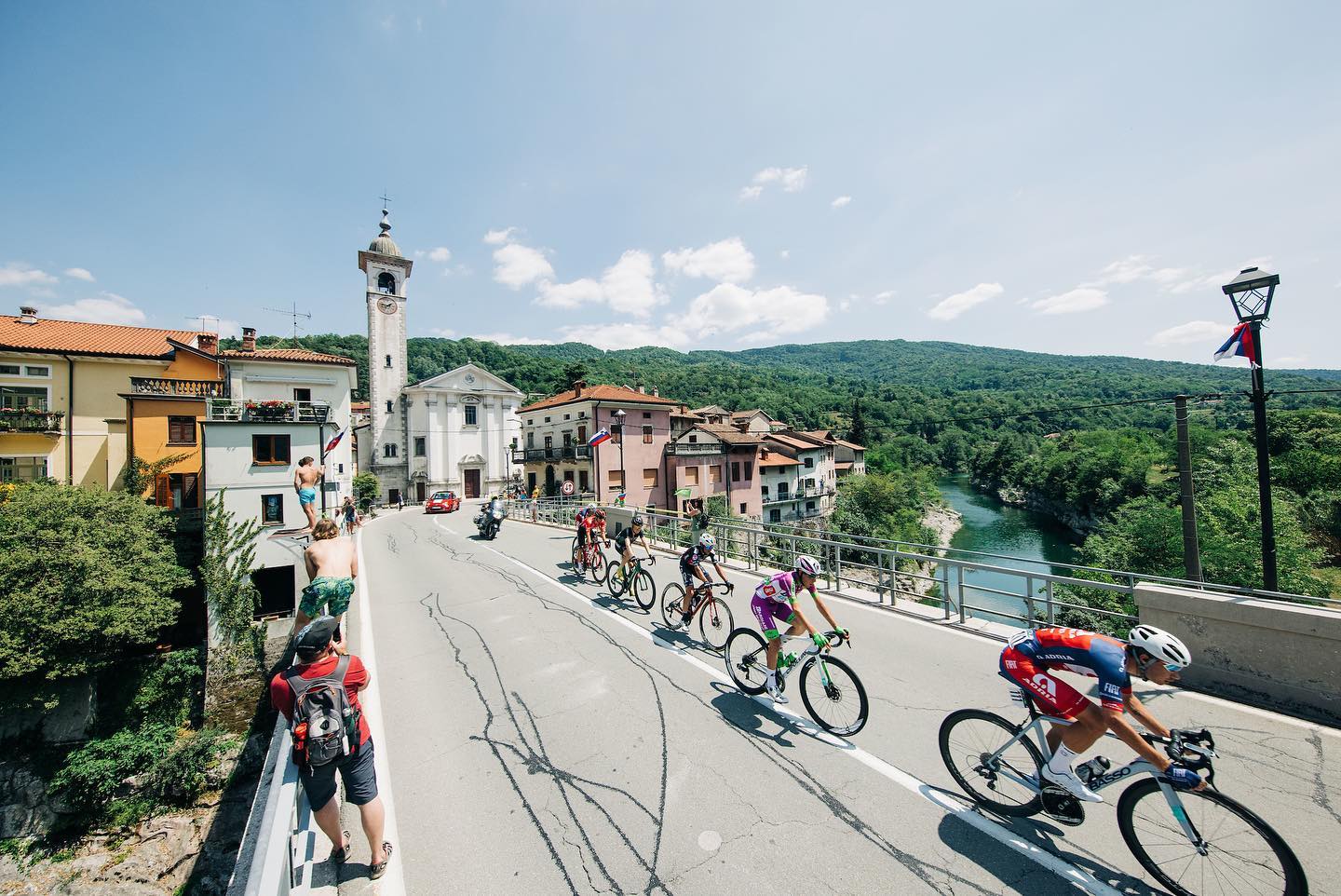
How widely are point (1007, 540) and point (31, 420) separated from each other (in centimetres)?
6409

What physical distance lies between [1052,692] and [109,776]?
2425cm

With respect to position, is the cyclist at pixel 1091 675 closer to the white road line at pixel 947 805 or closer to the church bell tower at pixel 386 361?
the white road line at pixel 947 805

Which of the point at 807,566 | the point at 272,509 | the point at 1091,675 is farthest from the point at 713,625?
the point at 272,509

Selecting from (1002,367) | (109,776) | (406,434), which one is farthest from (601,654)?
(1002,367)

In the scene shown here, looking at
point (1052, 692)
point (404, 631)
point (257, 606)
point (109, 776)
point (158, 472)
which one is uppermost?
point (158, 472)

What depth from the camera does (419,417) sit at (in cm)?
4306

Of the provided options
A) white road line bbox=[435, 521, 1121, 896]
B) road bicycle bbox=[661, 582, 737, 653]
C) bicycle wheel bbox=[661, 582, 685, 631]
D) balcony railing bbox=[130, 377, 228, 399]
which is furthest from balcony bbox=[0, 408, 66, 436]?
white road line bbox=[435, 521, 1121, 896]

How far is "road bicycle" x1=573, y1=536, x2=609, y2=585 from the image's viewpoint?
10859mm

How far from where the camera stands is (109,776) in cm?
1499

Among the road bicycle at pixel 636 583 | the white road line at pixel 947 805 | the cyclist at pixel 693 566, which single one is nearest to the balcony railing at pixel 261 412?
the road bicycle at pixel 636 583

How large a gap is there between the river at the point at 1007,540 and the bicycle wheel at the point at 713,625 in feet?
84.2

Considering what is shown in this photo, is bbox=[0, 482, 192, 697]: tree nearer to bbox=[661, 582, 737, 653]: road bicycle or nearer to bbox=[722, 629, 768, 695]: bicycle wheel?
bbox=[661, 582, 737, 653]: road bicycle

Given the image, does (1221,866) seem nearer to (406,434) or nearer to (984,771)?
(984,771)

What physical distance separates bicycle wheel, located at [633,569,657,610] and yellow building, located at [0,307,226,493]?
77.8ft
